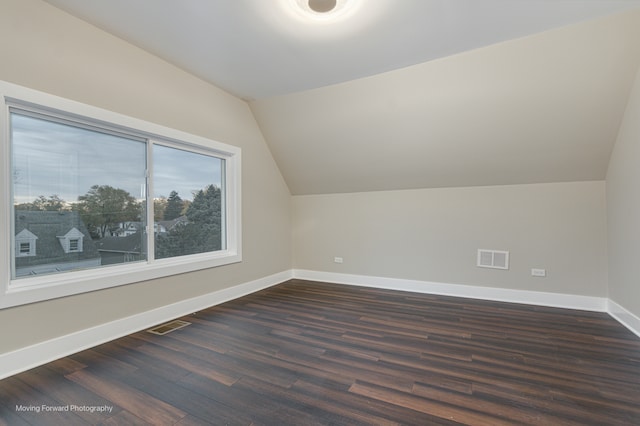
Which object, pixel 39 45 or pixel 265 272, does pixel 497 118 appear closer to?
pixel 265 272

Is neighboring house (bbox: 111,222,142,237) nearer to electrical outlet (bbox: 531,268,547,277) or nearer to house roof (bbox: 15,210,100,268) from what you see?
house roof (bbox: 15,210,100,268)

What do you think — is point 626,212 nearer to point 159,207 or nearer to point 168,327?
point 168,327

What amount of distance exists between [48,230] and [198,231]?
155 centimetres

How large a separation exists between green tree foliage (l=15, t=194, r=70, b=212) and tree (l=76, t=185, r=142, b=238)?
120 millimetres

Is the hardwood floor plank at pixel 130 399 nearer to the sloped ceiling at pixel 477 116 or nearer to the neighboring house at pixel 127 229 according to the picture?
the neighboring house at pixel 127 229

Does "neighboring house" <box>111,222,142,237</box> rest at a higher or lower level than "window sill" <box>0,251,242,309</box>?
higher

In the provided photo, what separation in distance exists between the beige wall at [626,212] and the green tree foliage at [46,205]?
16.8 feet

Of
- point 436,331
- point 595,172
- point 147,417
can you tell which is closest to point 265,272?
point 436,331

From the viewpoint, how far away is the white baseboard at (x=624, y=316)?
277 centimetres

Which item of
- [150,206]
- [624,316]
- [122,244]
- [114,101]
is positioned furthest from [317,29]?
[624,316]

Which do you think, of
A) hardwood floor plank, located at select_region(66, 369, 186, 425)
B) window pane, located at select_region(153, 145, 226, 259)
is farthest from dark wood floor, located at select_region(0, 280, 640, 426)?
window pane, located at select_region(153, 145, 226, 259)

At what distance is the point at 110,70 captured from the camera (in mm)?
2697

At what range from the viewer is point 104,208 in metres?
2.80

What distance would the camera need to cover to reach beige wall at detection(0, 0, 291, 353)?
7.14ft
